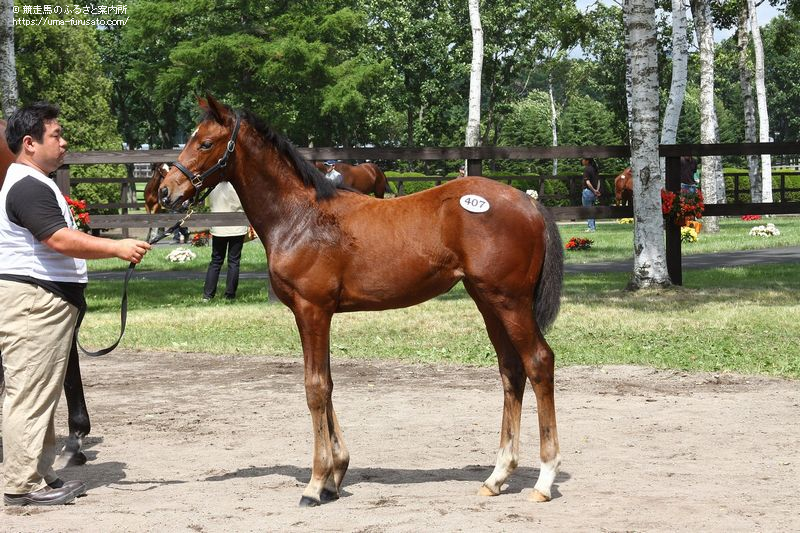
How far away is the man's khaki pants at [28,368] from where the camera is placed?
5730mm

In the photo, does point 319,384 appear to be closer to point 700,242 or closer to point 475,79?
point 700,242

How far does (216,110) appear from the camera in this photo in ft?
19.7

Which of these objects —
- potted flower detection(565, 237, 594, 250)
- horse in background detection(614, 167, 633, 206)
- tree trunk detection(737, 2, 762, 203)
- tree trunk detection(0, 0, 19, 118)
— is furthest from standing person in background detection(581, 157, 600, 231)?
tree trunk detection(0, 0, 19, 118)

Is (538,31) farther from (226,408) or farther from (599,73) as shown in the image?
(226,408)

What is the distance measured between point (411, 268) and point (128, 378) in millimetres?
5017

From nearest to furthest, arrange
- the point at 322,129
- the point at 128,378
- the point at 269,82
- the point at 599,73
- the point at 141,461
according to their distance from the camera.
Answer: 1. the point at 141,461
2. the point at 128,378
3. the point at 269,82
4. the point at 322,129
5. the point at 599,73

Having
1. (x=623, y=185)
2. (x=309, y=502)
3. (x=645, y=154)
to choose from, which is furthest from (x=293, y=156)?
(x=623, y=185)

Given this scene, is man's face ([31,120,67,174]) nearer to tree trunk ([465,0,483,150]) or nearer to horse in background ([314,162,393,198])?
horse in background ([314,162,393,198])

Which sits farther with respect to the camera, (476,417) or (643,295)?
(643,295)

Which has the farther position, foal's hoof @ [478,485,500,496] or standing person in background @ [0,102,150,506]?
foal's hoof @ [478,485,500,496]

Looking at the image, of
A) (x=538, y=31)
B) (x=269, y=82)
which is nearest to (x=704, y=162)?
(x=269, y=82)

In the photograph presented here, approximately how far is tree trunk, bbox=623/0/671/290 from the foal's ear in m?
9.99

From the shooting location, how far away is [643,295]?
14625mm

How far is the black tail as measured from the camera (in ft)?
19.3
